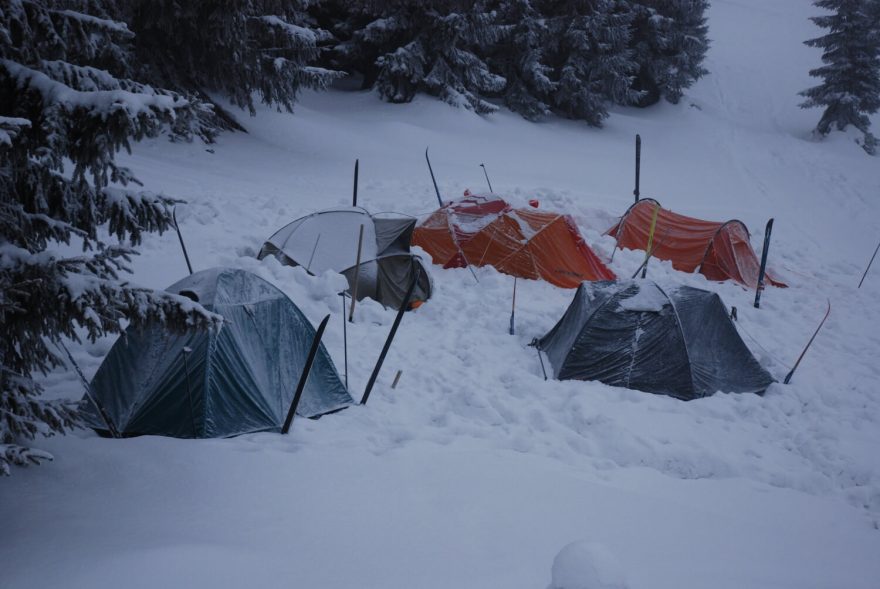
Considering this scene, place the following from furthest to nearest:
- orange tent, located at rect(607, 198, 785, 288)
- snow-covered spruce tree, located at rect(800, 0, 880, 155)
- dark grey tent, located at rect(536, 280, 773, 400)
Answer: snow-covered spruce tree, located at rect(800, 0, 880, 155) < orange tent, located at rect(607, 198, 785, 288) < dark grey tent, located at rect(536, 280, 773, 400)

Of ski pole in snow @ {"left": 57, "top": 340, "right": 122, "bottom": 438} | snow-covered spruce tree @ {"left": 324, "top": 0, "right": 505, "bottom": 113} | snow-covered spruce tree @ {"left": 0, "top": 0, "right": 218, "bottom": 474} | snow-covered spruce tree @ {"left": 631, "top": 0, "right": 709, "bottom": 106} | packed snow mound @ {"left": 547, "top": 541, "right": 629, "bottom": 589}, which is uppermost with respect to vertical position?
snow-covered spruce tree @ {"left": 631, "top": 0, "right": 709, "bottom": 106}

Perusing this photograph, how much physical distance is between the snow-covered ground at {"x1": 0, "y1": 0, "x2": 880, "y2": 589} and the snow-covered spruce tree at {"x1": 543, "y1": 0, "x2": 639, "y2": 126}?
459 inches

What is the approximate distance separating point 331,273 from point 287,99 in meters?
8.47

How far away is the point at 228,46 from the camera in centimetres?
1362

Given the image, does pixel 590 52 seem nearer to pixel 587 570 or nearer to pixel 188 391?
pixel 188 391

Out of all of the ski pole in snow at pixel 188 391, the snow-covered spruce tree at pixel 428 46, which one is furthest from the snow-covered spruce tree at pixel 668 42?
the ski pole in snow at pixel 188 391

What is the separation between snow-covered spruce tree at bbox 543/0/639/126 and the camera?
2424 centimetres

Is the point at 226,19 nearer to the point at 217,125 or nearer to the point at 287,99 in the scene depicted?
the point at 287,99

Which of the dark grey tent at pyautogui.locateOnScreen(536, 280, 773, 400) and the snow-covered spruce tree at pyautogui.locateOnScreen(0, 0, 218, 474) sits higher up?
the snow-covered spruce tree at pyautogui.locateOnScreen(0, 0, 218, 474)

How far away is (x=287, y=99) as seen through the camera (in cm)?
1584

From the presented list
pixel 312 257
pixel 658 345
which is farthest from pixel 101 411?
pixel 658 345

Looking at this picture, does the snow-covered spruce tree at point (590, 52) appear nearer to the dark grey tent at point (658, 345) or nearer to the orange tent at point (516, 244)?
the orange tent at point (516, 244)

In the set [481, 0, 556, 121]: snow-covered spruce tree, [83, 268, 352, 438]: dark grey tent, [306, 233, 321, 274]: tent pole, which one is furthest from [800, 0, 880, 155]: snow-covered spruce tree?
[83, 268, 352, 438]: dark grey tent

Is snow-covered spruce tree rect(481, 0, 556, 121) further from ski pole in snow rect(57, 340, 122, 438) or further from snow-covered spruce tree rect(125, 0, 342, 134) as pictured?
ski pole in snow rect(57, 340, 122, 438)
